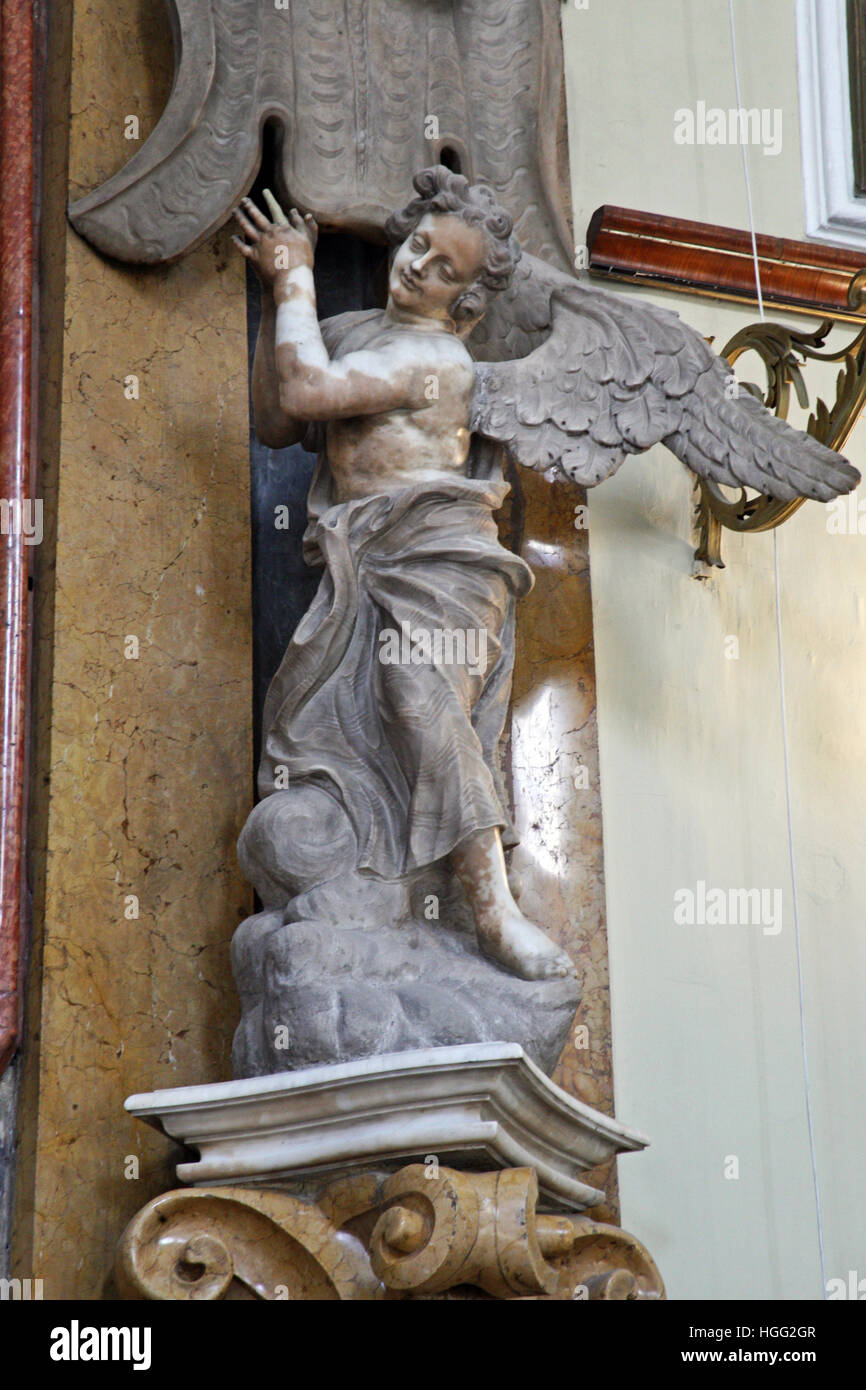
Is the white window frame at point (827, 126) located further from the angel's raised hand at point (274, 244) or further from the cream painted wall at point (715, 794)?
the angel's raised hand at point (274, 244)

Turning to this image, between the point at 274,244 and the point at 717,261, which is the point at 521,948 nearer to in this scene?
the point at 274,244

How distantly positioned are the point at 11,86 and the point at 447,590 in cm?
127

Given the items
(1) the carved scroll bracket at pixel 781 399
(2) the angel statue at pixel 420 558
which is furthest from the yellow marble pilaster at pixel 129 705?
(1) the carved scroll bracket at pixel 781 399

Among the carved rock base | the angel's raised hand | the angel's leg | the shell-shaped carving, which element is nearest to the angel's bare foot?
the angel's leg

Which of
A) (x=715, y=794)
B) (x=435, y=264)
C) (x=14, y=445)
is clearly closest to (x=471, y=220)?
(x=435, y=264)

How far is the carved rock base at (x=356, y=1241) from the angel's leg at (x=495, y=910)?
34cm

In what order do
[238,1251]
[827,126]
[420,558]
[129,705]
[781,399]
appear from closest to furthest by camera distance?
[238,1251] → [420,558] → [129,705] → [781,399] → [827,126]

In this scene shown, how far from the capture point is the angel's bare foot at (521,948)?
2.80 meters

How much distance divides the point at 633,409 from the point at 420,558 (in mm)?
503

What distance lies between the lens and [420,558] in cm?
299

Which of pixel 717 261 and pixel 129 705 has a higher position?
pixel 717 261

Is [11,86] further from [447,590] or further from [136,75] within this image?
[447,590]

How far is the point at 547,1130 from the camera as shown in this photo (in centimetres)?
275

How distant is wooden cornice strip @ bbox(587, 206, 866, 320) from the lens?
3721 millimetres
